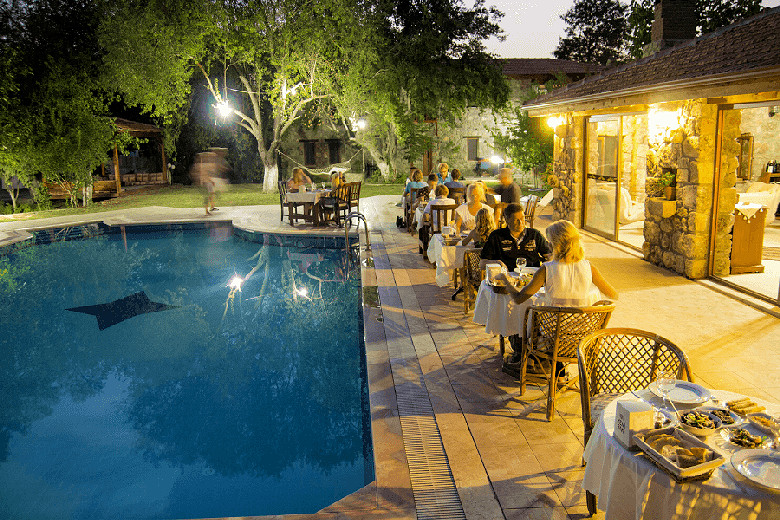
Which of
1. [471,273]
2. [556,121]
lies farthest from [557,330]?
[556,121]

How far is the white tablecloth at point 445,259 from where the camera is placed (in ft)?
24.0

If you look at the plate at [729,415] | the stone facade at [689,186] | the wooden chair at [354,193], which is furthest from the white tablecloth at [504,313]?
the wooden chair at [354,193]

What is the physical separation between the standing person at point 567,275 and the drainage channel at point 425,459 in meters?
1.20

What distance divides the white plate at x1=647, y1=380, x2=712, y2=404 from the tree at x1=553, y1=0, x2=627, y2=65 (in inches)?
1746

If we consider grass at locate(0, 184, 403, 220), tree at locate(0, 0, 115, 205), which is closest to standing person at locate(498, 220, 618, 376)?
grass at locate(0, 184, 403, 220)

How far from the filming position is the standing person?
4289 millimetres

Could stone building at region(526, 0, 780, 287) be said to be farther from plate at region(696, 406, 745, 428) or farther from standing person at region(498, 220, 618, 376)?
plate at region(696, 406, 745, 428)

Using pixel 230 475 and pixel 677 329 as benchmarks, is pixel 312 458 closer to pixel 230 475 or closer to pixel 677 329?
pixel 230 475

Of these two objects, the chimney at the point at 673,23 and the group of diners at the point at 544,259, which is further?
the chimney at the point at 673,23

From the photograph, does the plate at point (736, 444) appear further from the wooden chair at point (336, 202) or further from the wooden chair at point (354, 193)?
the wooden chair at point (354, 193)

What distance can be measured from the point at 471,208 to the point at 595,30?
41977 mm

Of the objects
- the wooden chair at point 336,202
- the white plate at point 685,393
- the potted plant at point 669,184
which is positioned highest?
the potted plant at point 669,184

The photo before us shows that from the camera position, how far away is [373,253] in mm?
10586

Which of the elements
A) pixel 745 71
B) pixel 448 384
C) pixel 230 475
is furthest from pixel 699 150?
pixel 230 475
